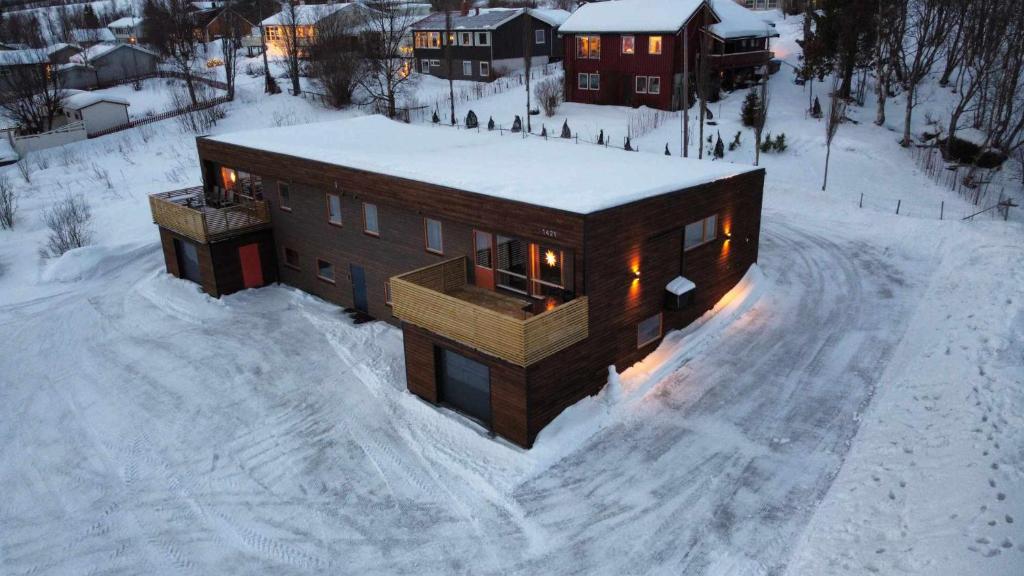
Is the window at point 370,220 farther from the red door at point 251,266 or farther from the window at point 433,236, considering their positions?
the red door at point 251,266

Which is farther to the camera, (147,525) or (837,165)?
(837,165)

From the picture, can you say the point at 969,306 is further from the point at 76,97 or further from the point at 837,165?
the point at 76,97

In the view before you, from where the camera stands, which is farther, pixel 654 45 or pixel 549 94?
pixel 549 94

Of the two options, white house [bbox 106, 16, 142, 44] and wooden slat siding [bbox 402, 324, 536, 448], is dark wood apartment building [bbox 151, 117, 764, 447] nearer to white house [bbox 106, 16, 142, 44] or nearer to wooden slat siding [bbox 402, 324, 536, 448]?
wooden slat siding [bbox 402, 324, 536, 448]

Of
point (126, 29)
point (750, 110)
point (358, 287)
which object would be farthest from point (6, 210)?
point (126, 29)

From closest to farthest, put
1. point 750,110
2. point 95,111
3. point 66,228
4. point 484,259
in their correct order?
point 484,259 < point 66,228 < point 750,110 < point 95,111

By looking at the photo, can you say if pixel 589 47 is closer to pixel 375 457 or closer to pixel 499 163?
pixel 499 163

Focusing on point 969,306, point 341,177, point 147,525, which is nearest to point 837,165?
point 969,306
